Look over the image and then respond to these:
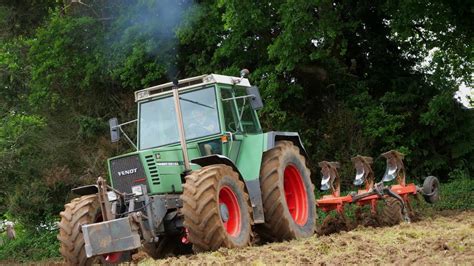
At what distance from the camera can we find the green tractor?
31.9ft

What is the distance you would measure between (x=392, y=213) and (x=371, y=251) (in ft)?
17.4

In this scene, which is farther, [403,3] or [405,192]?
[403,3]

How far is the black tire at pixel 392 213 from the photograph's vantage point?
13.2 m

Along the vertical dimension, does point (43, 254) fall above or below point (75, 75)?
below

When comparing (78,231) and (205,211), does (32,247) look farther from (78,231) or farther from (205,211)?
(205,211)

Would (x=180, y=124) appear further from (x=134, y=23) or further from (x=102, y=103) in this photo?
(x=102, y=103)

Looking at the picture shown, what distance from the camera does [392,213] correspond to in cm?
1322

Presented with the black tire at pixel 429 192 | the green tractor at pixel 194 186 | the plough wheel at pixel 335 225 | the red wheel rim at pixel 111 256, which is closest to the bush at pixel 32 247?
the plough wheel at pixel 335 225

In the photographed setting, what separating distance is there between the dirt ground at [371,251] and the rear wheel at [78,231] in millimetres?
842

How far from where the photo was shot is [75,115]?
24312 mm

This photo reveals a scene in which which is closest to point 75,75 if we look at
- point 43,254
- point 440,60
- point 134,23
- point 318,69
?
point 134,23

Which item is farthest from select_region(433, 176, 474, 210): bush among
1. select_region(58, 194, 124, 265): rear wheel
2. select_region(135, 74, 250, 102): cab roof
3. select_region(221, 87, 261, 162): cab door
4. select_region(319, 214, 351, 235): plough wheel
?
select_region(58, 194, 124, 265): rear wheel

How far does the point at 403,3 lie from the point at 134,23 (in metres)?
7.18

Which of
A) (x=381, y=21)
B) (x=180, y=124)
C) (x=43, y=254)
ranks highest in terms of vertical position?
(x=381, y=21)
